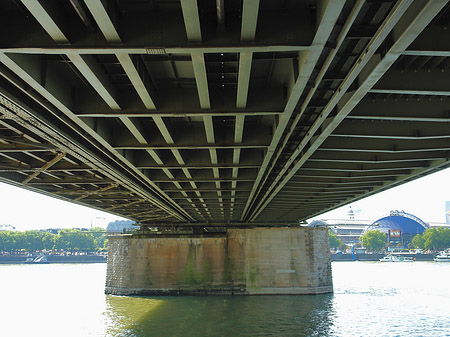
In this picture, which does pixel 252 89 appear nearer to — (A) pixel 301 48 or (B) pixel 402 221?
(A) pixel 301 48

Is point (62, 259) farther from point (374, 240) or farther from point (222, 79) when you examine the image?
point (222, 79)

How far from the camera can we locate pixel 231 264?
4053 cm

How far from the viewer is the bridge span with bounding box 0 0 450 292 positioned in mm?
7297

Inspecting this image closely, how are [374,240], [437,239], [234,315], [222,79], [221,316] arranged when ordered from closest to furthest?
1. [222,79]
2. [221,316]
3. [234,315]
4. [437,239]
5. [374,240]

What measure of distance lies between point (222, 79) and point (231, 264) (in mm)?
32015

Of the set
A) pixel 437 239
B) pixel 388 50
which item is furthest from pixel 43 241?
pixel 388 50

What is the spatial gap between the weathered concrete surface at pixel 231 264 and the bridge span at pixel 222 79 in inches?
870

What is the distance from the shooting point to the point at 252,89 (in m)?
11.3

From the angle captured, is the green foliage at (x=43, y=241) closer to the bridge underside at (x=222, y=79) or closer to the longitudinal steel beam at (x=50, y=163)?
the longitudinal steel beam at (x=50, y=163)

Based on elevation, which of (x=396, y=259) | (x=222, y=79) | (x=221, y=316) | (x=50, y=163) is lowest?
(x=221, y=316)

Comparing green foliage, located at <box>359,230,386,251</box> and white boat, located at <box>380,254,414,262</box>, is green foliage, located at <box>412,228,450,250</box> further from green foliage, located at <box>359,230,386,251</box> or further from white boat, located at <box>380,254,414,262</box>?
white boat, located at <box>380,254,414,262</box>

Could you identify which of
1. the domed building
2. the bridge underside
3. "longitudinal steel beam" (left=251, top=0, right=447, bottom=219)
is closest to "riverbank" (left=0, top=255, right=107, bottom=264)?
the domed building

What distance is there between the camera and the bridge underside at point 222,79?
24.0ft

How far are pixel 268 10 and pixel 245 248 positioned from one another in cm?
3485
